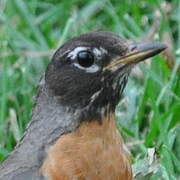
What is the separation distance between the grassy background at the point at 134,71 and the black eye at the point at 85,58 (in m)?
0.71

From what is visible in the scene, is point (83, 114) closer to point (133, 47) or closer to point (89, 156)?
point (89, 156)

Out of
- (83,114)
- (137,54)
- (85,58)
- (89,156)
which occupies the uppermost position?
(85,58)

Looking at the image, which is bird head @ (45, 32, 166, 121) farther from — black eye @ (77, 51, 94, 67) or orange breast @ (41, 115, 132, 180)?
orange breast @ (41, 115, 132, 180)

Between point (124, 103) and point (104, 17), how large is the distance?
1606mm

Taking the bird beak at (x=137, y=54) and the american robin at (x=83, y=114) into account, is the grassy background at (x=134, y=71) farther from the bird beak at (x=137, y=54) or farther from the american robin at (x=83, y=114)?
the bird beak at (x=137, y=54)

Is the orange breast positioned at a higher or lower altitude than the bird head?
lower

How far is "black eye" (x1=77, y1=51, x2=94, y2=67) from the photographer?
550 centimetres

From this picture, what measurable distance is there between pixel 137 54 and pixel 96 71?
259mm

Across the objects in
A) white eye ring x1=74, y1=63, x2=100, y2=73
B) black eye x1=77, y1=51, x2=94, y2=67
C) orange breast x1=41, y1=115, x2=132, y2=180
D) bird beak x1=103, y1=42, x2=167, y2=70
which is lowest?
orange breast x1=41, y1=115, x2=132, y2=180

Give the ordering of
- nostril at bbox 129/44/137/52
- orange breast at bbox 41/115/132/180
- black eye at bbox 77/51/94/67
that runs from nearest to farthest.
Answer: orange breast at bbox 41/115/132/180 → black eye at bbox 77/51/94/67 → nostril at bbox 129/44/137/52

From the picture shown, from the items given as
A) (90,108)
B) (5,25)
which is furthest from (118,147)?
(5,25)

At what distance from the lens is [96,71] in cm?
558

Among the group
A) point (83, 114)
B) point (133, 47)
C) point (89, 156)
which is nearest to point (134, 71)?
point (133, 47)

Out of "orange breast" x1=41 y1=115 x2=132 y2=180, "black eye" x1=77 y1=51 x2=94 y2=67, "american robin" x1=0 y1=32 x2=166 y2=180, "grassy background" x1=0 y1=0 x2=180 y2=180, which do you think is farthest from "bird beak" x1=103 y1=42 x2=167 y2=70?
"grassy background" x1=0 y1=0 x2=180 y2=180
